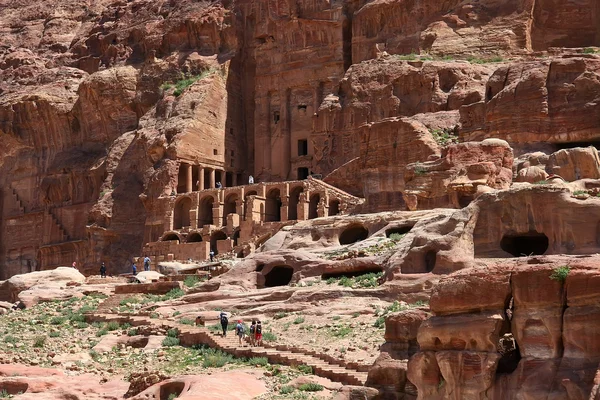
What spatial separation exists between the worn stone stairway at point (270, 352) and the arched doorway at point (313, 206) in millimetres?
24406

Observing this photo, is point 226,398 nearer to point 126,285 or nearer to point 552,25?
point 126,285

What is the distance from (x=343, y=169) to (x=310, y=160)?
9.93 meters

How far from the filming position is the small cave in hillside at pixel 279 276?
46.2 meters

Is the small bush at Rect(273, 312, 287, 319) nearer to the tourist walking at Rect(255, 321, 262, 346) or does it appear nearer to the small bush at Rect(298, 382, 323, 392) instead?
the tourist walking at Rect(255, 321, 262, 346)

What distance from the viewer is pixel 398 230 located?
46938 millimetres

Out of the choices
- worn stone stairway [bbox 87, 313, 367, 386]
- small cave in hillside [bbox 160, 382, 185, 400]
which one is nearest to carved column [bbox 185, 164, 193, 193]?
worn stone stairway [bbox 87, 313, 367, 386]

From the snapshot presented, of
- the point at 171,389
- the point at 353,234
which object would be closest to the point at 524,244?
the point at 353,234

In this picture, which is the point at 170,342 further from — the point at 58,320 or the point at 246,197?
the point at 246,197

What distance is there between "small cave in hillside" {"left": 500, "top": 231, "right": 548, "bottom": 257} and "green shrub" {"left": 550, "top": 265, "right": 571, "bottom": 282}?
1826cm

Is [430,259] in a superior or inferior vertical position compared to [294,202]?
inferior

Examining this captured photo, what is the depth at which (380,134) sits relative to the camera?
2391 inches

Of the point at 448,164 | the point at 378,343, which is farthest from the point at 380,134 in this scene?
the point at 378,343

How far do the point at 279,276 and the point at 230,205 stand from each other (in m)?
23.1

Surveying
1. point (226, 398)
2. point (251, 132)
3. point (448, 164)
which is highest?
point (251, 132)
